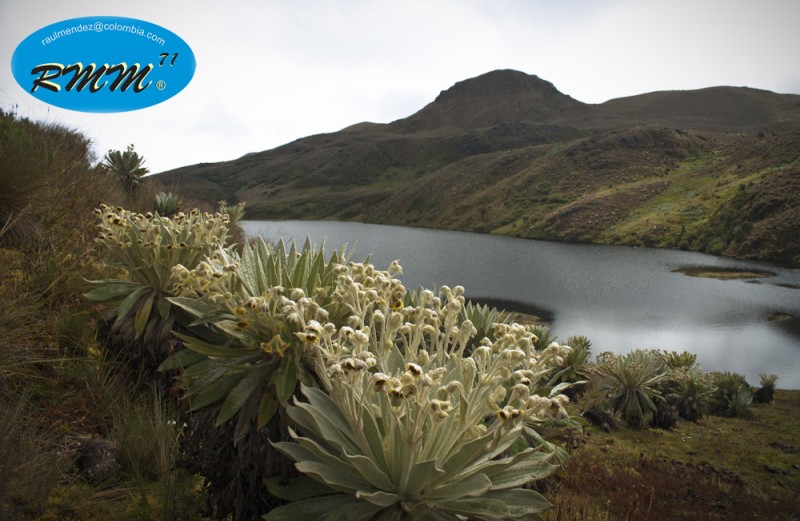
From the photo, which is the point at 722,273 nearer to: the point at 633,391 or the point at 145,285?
the point at 633,391

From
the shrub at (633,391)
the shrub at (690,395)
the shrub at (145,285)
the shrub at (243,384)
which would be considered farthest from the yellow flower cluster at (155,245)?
the shrub at (690,395)

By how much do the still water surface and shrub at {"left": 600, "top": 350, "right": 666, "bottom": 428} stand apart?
21.4ft

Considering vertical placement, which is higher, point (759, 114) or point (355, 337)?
point (759, 114)

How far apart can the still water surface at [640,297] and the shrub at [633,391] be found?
257 inches

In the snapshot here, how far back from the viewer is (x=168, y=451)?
101 inches

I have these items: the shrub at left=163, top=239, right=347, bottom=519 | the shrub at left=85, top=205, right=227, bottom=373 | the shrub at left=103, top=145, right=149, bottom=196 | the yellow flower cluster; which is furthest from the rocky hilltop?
the shrub at left=163, top=239, right=347, bottom=519

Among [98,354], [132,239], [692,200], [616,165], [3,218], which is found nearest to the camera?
[98,354]

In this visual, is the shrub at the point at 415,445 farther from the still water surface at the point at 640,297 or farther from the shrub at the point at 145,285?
the still water surface at the point at 640,297

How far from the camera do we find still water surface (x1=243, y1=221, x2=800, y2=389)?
15.3 m

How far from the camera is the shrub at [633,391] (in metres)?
8.19

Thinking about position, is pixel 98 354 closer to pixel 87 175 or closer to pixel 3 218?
pixel 3 218

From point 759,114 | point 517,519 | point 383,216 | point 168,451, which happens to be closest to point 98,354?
point 168,451

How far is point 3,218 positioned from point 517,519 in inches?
233

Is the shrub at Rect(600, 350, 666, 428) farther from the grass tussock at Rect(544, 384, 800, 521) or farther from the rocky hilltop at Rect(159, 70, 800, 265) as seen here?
the rocky hilltop at Rect(159, 70, 800, 265)
